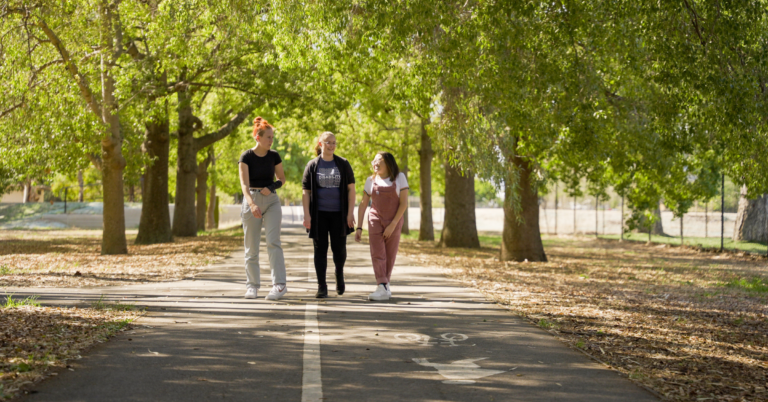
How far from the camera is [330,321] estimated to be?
7.17 m

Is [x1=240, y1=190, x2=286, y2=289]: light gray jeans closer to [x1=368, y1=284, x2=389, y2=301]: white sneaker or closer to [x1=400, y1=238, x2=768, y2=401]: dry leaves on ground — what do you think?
[x1=368, y1=284, x2=389, y2=301]: white sneaker

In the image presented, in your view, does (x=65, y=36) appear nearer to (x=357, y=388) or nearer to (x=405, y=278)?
(x=405, y=278)

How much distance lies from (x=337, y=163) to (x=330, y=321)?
92.3 inches

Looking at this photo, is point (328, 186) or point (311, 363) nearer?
point (311, 363)

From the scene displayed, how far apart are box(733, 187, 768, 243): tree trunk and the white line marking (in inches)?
1019

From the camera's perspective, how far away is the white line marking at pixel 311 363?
450 cm

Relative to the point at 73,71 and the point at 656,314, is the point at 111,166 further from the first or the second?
the point at 656,314

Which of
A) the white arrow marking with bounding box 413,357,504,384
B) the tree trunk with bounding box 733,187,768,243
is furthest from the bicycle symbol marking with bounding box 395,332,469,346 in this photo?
the tree trunk with bounding box 733,187,768,243

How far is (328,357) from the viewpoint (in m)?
5.55

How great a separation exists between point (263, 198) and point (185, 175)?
61.9 feet

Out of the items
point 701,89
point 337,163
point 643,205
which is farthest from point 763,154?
point 643,205

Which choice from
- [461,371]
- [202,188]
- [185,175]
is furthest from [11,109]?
[202,188]

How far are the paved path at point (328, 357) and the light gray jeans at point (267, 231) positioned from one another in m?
0.40

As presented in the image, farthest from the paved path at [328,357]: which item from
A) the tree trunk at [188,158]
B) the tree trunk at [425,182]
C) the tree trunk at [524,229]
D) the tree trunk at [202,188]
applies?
the tree trunk at [202,188]
